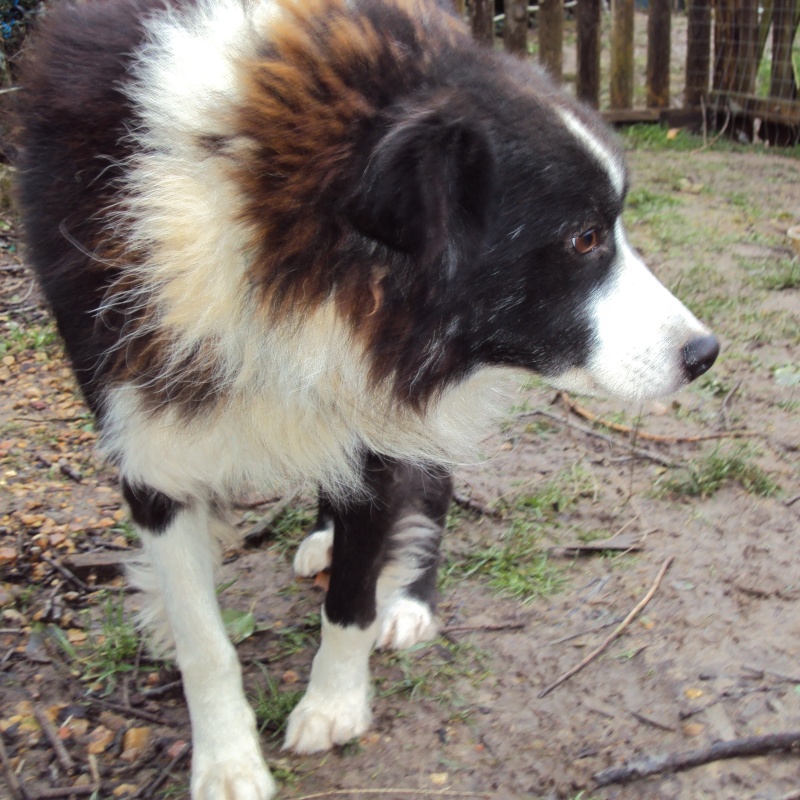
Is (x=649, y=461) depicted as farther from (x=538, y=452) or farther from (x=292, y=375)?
(x=292, y=375)

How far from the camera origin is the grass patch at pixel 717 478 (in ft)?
10.1

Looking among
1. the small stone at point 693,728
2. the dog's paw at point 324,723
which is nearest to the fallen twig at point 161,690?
the dog's paw at point 324,723

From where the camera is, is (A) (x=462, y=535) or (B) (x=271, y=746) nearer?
(B) (x=271, y=746)

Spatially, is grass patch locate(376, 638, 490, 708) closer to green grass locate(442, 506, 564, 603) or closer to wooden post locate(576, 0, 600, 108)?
green grass locate(442, 506, 564, 603)

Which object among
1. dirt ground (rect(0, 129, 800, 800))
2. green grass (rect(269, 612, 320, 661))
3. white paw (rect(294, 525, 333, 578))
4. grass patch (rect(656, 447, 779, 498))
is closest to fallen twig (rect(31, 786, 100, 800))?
dirt ground (rect(0, 129, 800, 800))

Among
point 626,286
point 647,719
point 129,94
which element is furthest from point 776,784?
point 129,94

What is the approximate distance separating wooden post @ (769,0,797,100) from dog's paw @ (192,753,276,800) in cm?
567

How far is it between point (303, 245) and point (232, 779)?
1.19m

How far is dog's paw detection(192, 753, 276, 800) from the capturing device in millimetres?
2166

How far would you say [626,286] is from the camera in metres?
1.99

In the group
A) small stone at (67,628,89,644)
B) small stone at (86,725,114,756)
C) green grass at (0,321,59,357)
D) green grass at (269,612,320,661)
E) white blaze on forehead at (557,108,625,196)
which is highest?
white blaze on forehead at (557,108,625,196)

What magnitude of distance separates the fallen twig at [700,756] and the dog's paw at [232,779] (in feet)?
2.40

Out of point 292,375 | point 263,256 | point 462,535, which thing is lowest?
point 462,535

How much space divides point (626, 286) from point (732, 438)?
1.59 meters
